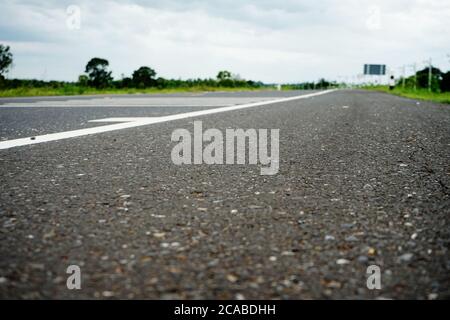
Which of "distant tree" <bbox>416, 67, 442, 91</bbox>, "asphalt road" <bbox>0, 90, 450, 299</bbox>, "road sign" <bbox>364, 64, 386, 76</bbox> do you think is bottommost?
"asphalt road" <bbox>0, 90, 450, 299</bbox>

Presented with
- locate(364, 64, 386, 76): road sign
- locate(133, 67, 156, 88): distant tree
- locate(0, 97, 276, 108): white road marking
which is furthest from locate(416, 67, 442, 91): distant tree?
locate(364, 64, 386, 76): road sign

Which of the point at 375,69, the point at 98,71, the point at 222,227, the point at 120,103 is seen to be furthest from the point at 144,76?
the point at 375,69

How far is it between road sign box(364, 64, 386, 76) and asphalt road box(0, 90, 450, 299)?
103 m

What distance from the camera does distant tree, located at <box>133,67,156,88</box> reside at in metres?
49.2

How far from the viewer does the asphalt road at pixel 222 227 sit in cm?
104

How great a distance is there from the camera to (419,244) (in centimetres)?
129

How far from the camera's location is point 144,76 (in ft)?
166

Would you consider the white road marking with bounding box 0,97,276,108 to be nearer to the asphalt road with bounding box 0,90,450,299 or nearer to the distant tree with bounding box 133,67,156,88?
the asphalt road with bounding box 0,90,450,299

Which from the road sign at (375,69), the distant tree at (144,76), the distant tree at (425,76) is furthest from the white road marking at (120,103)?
the road sign at (375,69)

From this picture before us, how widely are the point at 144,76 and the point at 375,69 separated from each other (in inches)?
2666

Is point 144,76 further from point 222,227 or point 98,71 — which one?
point 222,227
